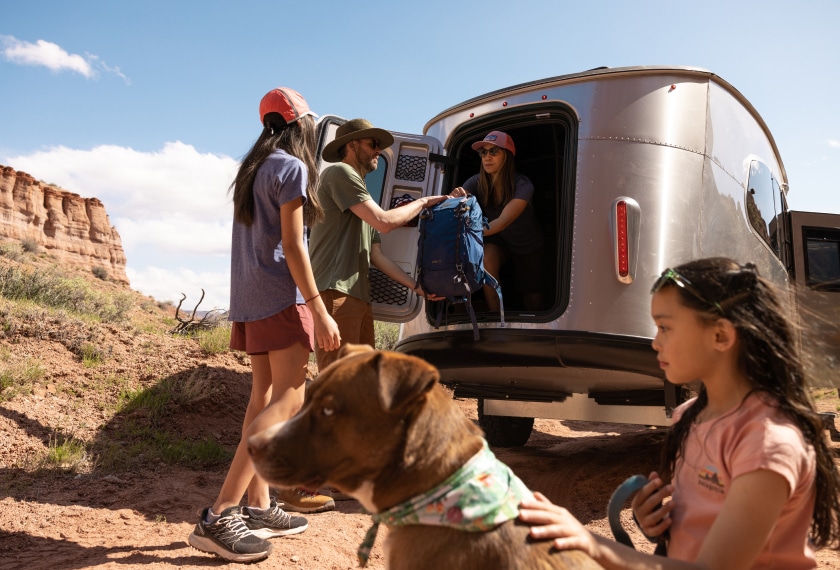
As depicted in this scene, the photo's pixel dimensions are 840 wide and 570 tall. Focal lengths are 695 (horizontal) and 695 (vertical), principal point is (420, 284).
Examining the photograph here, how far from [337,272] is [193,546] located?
188cm

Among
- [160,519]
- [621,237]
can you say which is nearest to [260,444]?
[160,519]

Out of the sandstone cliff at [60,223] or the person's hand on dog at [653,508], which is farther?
the sandstone cliff at [60,223]

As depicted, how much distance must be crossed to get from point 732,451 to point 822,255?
6.44 m

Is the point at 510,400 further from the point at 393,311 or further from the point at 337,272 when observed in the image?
the point at 337,272

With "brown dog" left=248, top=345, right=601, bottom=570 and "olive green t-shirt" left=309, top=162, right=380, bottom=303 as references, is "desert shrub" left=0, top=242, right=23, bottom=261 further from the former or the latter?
"brown dog" left=248, top=345, right=601, bottom=570

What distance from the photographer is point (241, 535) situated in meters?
3.43

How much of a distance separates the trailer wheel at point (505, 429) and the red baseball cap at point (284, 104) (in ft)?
14.8

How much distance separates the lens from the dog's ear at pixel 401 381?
1773 millimetres

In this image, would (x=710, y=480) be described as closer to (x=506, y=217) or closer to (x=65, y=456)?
(x=506, y=217)

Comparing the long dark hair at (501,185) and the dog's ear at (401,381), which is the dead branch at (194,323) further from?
the dog's ear at (401,381)

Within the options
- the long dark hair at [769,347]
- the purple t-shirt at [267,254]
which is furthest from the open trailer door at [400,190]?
the long dark hair at [769,347]

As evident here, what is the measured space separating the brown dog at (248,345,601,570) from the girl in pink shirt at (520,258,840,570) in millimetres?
108

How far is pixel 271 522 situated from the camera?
147 inches

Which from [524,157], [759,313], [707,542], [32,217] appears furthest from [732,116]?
[32,217]
